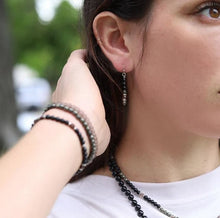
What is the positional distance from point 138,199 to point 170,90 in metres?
0.52

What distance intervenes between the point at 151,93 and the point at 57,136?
578mm

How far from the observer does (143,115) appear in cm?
229

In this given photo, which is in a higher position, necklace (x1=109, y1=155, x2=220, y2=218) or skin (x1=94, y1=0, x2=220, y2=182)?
skin (x1=94, y1=0, x2=220, y2=182)

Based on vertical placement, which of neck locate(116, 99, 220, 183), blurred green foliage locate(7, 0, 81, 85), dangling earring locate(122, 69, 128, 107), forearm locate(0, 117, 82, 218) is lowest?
blurred green foliage locate(7, 0, 81, 85)

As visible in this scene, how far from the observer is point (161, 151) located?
7.47ft

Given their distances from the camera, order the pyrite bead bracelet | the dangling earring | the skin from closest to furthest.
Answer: the pyrite bead bracelet, the skin, the dangling earring

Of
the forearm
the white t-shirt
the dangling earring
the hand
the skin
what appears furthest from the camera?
the dangling earring

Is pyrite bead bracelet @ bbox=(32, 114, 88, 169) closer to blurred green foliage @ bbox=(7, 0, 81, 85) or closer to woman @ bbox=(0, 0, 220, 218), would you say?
woman @ bbox=(0, 0, 220, 218)

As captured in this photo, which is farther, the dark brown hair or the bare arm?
the dark brown hair

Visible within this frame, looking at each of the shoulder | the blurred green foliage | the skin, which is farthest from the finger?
the blurred green foliage

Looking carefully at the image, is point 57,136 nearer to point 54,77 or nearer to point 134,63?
point 134,63

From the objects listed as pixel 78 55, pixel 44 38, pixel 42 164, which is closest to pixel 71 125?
pixel 42 164

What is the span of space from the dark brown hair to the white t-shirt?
0.35 feet

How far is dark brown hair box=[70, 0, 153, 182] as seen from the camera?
2179mm
